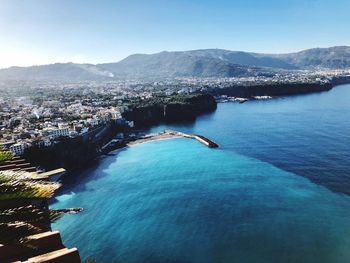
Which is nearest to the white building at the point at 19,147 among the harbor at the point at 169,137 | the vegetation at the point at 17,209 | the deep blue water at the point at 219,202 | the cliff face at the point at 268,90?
the deep blue water at the point at 219,202

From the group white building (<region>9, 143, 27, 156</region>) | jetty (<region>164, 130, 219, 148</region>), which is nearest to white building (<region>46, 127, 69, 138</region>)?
white building (<region>9, 143, 27, 156</region>)

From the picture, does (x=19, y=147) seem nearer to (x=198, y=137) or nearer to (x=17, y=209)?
(x=198, y=137)

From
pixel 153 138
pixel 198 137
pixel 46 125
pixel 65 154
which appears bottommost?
pixel 153 138

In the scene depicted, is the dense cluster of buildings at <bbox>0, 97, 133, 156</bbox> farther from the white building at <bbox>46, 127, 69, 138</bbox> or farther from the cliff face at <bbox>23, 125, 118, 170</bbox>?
the cliff face at <bbox>23, 125, 118, 170</bbox>

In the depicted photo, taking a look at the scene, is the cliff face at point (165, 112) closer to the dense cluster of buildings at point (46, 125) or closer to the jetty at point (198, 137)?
the dense cluster of buildings at point (46, 125)

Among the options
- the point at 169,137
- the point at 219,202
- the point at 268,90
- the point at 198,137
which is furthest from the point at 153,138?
the point at 268,90
